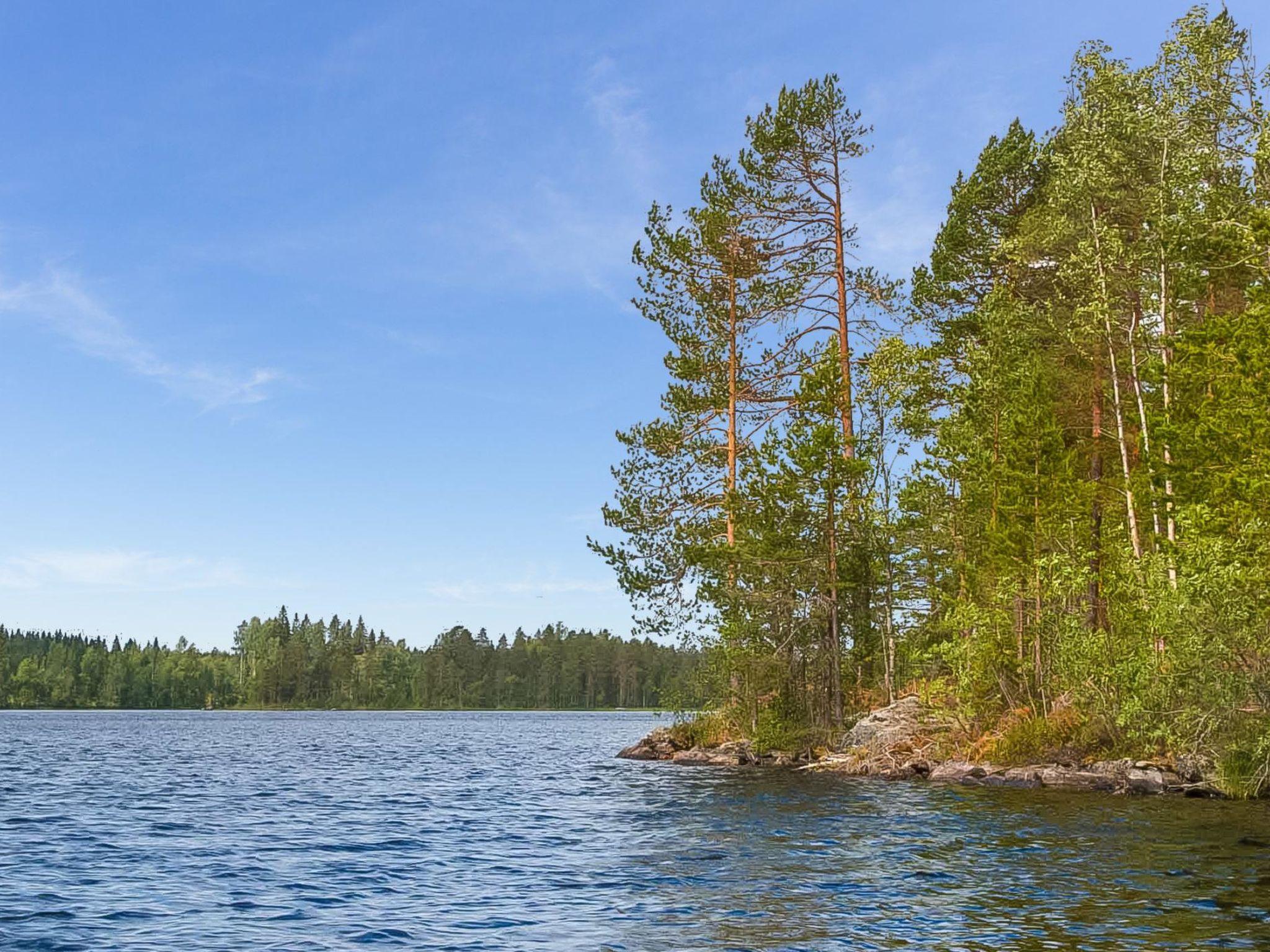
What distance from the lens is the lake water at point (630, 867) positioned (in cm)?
1389

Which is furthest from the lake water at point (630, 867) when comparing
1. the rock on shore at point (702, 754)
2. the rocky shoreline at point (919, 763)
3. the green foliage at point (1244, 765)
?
the rock on shore at point (702, 754)

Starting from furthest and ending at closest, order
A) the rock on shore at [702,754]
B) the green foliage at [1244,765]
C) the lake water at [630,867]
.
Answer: the rock on shore at [702,754], the green foliage at [1244,765], the lake water at [630,867]

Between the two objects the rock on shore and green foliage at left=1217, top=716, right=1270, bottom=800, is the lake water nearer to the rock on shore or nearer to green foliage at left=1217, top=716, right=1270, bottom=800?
green foliage at left=1217, top=716, right=1270, bottom=800

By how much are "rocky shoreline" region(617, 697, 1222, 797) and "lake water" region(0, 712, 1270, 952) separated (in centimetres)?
200

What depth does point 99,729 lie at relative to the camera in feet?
329

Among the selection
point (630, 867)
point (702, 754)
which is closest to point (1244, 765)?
point (630, 867)

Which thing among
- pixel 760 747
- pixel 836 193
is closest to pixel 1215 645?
pixel 760 747

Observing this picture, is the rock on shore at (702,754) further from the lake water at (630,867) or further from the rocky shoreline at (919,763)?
the lake water at (630,867)

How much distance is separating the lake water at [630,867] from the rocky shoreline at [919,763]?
2.00m

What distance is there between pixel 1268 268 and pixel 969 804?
1440 cm

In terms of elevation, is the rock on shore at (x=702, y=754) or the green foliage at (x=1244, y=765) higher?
the green foliage at (x=1244, y=765)

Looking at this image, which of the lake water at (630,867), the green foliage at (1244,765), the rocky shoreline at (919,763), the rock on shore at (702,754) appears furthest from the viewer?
the rock on shore at (702,754)

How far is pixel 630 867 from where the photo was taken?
19.6 m

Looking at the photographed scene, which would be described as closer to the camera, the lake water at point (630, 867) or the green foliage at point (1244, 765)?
the lake water at point (630, 867)
